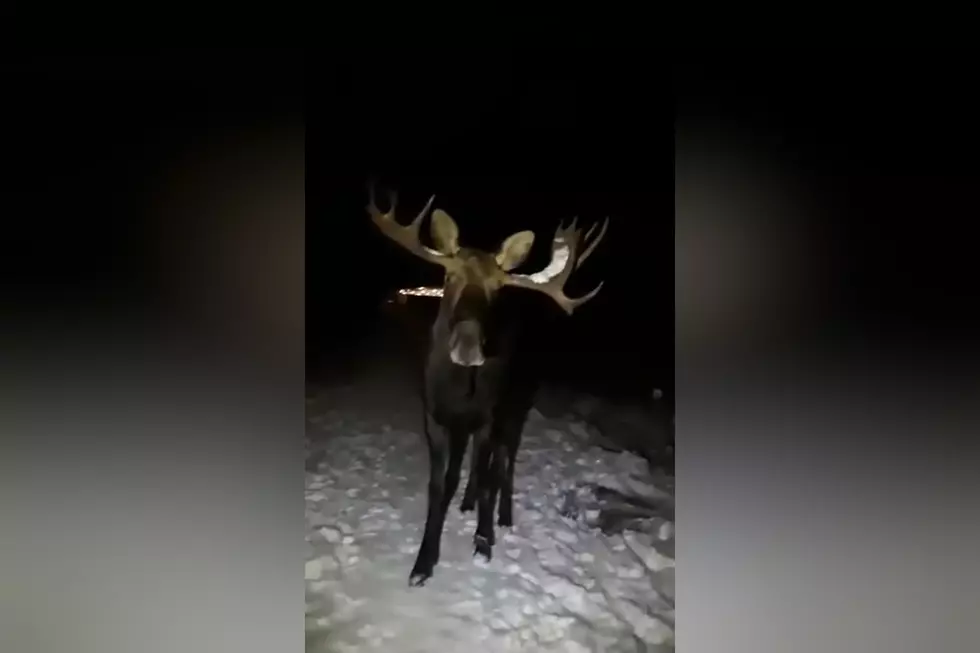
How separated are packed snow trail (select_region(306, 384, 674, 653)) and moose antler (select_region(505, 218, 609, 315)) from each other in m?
0.22

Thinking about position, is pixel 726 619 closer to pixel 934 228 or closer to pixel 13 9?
pixel 934 228

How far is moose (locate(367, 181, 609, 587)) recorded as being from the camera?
1.61 meters

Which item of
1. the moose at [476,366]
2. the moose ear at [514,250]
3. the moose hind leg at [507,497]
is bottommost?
the moose hind leg at [507,497]

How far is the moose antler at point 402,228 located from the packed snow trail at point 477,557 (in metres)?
0.26

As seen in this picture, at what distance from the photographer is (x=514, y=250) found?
1607 millimetres

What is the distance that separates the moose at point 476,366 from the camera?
1.61 metres

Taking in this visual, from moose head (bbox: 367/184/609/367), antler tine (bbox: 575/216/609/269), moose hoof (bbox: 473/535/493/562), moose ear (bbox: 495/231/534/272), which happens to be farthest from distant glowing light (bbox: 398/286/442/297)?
moose hoof (bbox: 473/535/493/562)

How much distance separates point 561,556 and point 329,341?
0.56 m

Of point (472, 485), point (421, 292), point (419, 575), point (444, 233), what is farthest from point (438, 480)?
point (444, 233)

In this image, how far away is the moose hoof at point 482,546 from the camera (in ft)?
5.29

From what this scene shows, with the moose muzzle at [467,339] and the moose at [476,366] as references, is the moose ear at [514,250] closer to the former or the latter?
the moose at [476,366]

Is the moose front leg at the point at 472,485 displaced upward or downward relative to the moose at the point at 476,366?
downward

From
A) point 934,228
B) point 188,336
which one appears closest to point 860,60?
point 934,228

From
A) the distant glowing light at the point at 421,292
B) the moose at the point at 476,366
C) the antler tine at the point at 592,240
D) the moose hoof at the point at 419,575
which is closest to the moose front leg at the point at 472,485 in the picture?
the moose at the point at 476,366
